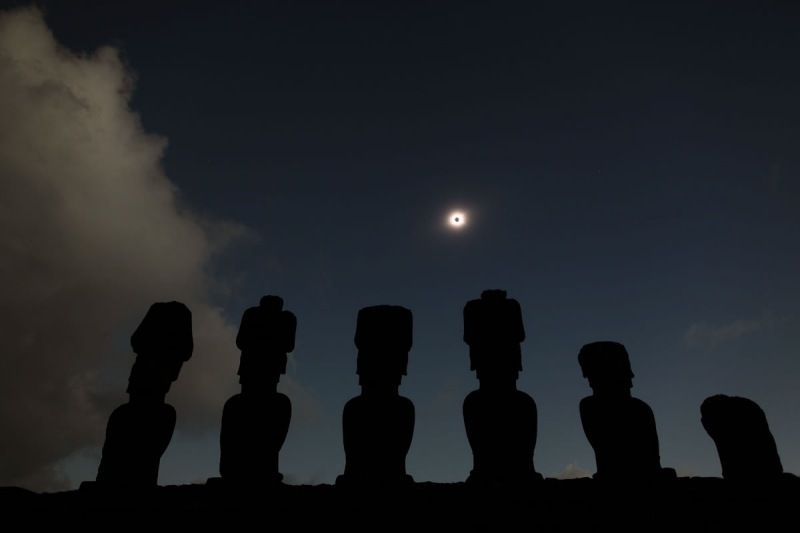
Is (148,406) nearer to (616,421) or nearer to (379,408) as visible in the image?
(379,408)

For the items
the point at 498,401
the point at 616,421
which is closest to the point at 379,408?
the point at 498,401

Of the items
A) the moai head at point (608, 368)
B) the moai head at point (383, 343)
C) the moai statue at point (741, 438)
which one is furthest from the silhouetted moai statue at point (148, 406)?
the moai statue at point (741, 438)

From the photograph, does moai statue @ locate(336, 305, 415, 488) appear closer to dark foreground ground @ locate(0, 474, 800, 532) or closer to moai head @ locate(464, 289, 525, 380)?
dark foreground ground @ locate(0, 474, 800, 532)

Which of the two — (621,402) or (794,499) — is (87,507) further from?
(794,499)

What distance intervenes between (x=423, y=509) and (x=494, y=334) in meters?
3.19

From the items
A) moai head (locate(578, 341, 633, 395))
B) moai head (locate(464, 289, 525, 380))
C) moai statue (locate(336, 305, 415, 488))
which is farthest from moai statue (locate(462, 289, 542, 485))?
moai head (locate(578, 341, 633, 395))

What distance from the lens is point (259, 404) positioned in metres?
9.37

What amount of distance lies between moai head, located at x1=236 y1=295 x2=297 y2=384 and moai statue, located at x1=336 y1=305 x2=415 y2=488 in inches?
50.8

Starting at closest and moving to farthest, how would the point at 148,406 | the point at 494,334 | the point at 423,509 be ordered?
1. the point at 423,509
2. the point at 148,406
3. the point at 494,334

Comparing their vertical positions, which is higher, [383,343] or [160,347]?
[160,347]

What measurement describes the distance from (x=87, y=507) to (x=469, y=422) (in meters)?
5.69

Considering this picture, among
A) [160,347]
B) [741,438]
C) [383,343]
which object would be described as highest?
[160,347]

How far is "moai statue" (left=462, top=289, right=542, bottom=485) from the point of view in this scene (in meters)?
8.71

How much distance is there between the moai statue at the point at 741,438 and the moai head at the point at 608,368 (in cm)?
156
